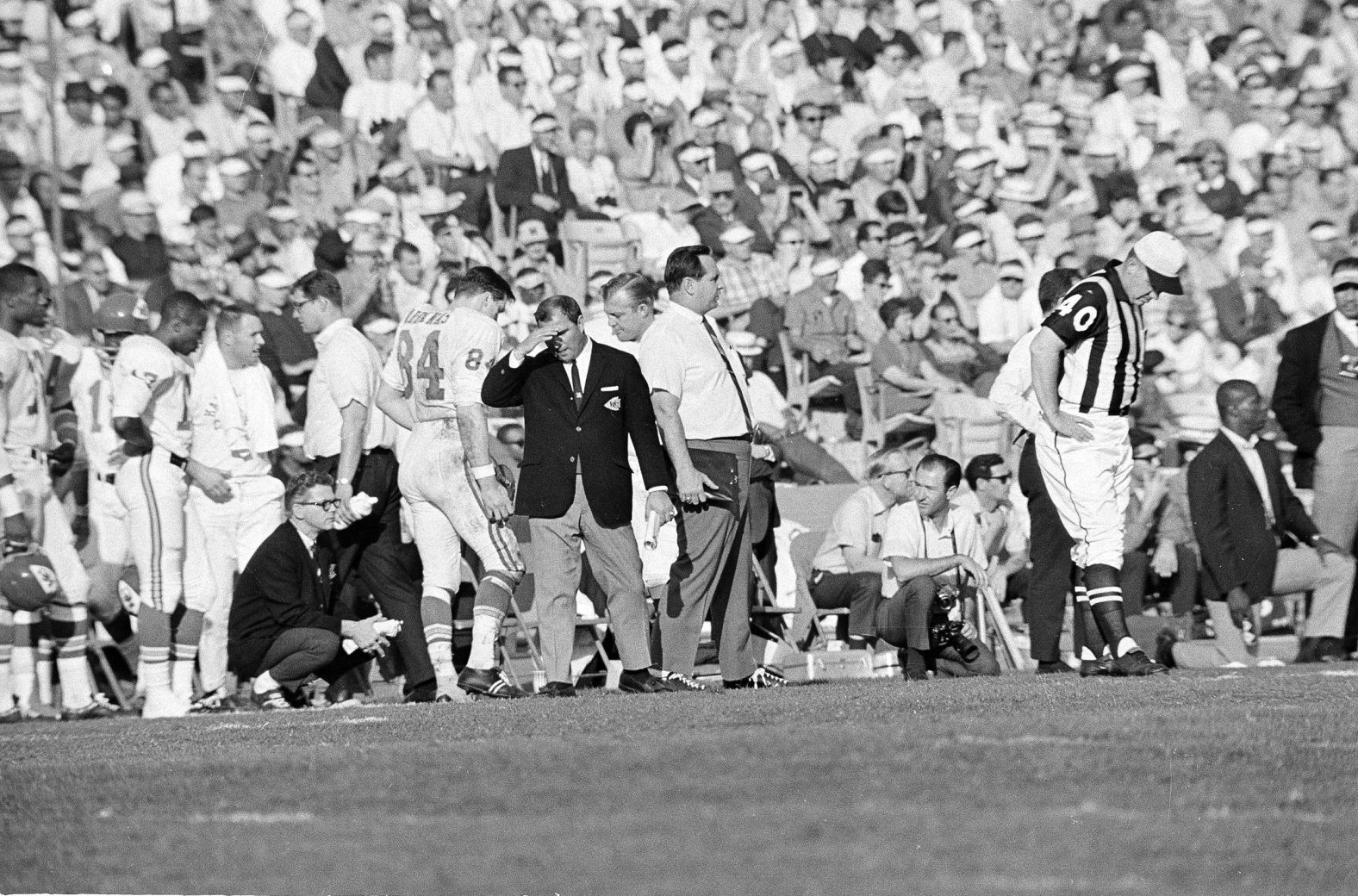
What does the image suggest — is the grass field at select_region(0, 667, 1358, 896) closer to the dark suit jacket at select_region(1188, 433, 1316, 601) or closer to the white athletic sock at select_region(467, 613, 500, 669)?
the white athletic sock at select_region(467, 613, 500, 669)

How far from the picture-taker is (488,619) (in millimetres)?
10656

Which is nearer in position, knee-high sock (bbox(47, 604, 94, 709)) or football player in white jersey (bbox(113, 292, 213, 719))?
football player in white jersey (bbox(113, 292, 213, 719))

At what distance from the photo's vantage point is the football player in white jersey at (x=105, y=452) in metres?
11.7

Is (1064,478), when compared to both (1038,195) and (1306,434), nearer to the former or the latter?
(1306,434)

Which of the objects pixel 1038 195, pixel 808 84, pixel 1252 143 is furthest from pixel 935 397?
pixel 1252 143

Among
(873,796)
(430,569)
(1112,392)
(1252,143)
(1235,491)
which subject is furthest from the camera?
(1252,143)

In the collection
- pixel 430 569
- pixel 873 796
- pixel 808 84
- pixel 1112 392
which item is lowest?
pixel 873 796

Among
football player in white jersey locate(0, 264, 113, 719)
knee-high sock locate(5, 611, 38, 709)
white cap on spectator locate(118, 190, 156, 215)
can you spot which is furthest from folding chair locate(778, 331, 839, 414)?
knee-high sock locate(5, 611, 38, 709)

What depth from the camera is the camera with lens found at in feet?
37.5

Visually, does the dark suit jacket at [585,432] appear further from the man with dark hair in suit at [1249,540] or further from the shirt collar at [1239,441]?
the shirt collar at [1239,441]

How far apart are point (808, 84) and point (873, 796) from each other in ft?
47.9

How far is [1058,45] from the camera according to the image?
21.6 m

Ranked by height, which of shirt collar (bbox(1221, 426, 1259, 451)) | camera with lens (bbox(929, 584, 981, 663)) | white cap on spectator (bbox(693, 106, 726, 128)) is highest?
white cap on spectator (bbox(693, 106, 726, 128))

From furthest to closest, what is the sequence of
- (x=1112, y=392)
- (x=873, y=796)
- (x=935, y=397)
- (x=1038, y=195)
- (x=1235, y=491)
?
(x=1038, y=195)
(x=935, y=397)
(x=1235, y=491)
(x=1112, y=392)
(x=873, y=796)
